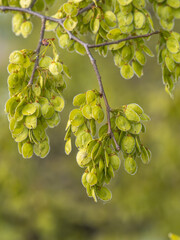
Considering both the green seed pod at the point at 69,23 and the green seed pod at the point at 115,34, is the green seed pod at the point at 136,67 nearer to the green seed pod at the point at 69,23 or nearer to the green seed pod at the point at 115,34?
the green seed pod at the point at 115,34

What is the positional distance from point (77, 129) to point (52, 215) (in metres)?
3.78

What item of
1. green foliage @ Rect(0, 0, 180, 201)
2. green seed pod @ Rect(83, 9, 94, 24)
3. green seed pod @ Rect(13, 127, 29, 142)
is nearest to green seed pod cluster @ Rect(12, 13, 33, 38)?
green foliage @ Rect(0, 0, 180, 201)

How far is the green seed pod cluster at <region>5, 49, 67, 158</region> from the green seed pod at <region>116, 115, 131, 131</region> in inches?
7.8

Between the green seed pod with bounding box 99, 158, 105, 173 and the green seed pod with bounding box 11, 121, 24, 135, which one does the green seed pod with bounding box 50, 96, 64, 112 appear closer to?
the green seed pod with bounding box 11, 121, 24, 135

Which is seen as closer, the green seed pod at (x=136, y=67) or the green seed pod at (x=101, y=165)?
the green seed pod at (x=101, y=165)

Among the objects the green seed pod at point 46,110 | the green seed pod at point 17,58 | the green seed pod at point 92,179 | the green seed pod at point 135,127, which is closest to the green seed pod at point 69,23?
the green seed pod at point 17,58

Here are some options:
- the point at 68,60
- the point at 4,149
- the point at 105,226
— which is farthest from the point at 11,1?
the point at 68,60

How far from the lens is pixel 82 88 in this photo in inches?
249

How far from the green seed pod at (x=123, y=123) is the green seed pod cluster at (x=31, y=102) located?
0.65 ft

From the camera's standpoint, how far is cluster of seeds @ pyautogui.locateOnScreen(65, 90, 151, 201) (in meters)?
1.19

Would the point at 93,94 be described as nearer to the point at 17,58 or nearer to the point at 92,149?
the point at 92,149

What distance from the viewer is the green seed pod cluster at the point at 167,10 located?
1.53 m

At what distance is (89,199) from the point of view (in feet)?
18.0

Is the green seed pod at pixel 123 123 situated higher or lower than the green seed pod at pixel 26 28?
lower
